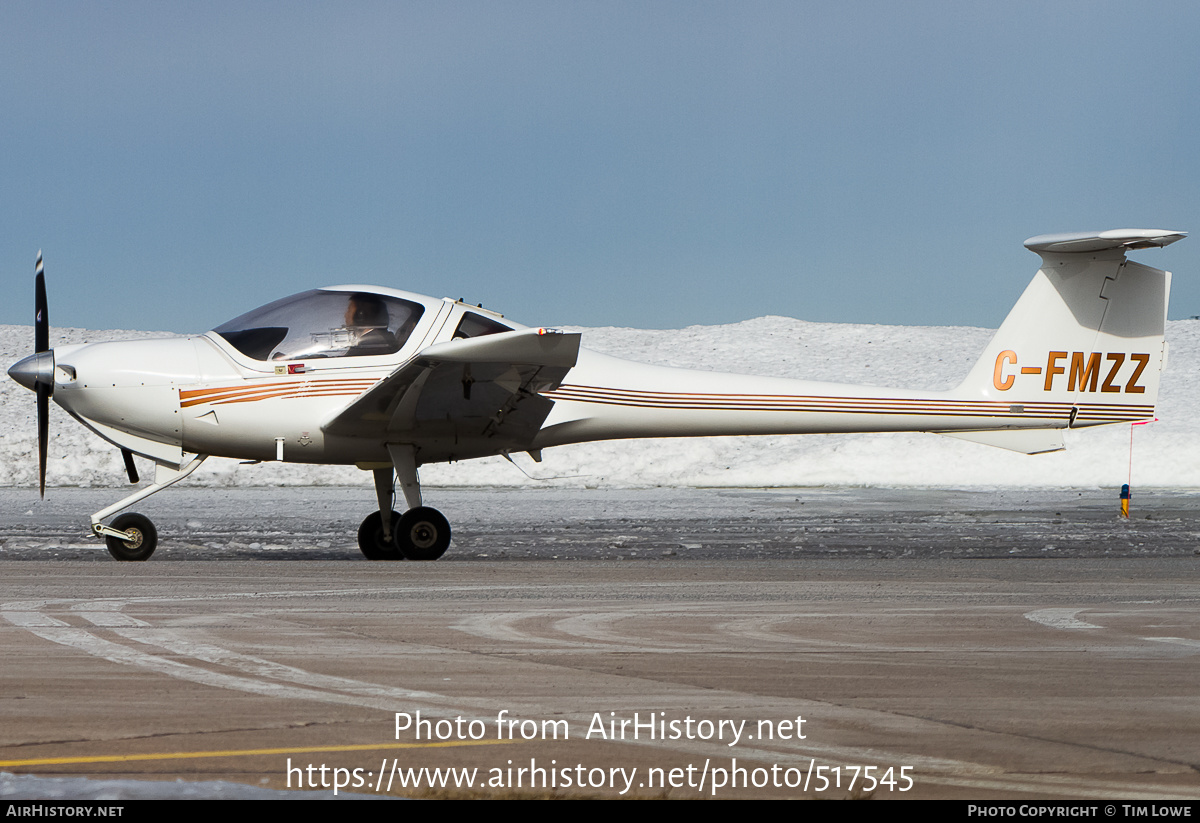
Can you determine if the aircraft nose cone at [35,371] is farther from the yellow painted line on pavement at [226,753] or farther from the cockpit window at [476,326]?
the yellow painted line on pavement at [226,753]

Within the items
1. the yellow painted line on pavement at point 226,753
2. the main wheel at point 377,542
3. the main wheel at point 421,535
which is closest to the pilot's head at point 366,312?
the main wheel at point 421,535

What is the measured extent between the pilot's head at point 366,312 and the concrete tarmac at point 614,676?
2399mm

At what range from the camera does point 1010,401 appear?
1337 centimetres

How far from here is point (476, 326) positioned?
11969 millimetres

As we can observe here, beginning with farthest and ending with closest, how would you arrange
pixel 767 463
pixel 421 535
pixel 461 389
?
1. pixel 767 463
2. pixel 421 535
3. pixel 461 389

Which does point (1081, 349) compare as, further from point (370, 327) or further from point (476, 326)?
point (370, 327)

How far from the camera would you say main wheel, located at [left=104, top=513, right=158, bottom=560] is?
11.4 metres

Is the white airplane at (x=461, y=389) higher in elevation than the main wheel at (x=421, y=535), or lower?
higher

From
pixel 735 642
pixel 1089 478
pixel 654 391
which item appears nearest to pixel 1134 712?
pixel 735 642

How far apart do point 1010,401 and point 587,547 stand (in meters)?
5.23

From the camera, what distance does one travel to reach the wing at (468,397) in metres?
10.6

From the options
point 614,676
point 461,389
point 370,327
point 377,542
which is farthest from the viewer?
point 377,542

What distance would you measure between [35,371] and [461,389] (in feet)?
13.5

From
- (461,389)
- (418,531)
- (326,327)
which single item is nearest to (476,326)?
(461,389)
